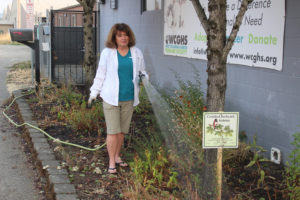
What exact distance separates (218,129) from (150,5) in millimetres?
6907

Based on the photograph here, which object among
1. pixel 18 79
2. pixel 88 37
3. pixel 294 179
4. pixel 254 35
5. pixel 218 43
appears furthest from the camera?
pixel 18 79

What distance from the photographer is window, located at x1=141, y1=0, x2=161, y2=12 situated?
964 centimetres

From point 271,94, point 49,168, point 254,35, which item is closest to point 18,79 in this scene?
point 49,168

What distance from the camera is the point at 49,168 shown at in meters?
5.30

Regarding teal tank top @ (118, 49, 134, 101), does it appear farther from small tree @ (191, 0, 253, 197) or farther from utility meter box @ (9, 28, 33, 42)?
utility meter box @ (9, 28, 33, 42)

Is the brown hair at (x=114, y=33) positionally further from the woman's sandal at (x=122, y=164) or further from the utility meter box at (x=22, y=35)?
the utility meter box at (x=22, y=35)

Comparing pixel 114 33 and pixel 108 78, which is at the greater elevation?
pixel 114 33

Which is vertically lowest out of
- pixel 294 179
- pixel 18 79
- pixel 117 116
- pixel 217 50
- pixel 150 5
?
pixel 18 79

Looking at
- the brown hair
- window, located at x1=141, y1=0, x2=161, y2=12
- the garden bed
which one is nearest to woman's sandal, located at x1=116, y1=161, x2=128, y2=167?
the garden bed

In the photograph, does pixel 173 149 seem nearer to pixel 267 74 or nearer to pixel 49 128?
pixel 267 74

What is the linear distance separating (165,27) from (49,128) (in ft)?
10.4

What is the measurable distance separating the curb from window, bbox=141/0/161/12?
369cm

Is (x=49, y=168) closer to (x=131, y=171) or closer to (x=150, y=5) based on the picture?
(x=131, y=171)

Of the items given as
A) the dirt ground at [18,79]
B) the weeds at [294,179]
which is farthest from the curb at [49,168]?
the dirt ground at [18,79]
